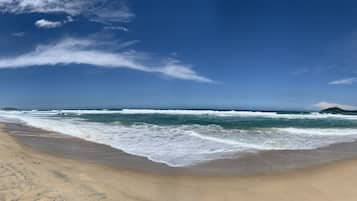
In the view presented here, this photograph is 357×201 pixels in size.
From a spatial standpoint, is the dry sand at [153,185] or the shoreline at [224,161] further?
the shoreline at [224,161]

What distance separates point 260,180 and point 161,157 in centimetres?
300

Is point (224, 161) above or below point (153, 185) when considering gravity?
above

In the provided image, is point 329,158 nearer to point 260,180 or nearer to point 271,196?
point 260,180

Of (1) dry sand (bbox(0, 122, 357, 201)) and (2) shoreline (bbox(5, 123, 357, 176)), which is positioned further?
(2) shoreline (bbox(5, 123, 357, 176))

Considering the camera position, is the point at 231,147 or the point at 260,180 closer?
the point at 260,180

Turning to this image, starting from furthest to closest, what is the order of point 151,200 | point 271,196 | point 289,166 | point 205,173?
point 289,166 < point 205,173 < point 271,196 < point 151,200

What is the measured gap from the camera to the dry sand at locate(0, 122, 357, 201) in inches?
176

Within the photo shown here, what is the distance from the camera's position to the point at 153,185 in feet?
17.4

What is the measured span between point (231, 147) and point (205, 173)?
3.74 metres

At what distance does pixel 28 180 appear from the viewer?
16.1 feet

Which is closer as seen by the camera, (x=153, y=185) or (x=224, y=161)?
(x=153, y=185)

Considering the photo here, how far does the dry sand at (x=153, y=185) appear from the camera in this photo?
447 cm

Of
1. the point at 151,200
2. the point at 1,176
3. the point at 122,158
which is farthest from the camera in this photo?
the point at 122,158

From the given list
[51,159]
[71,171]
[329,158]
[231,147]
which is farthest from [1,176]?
[329,158]
